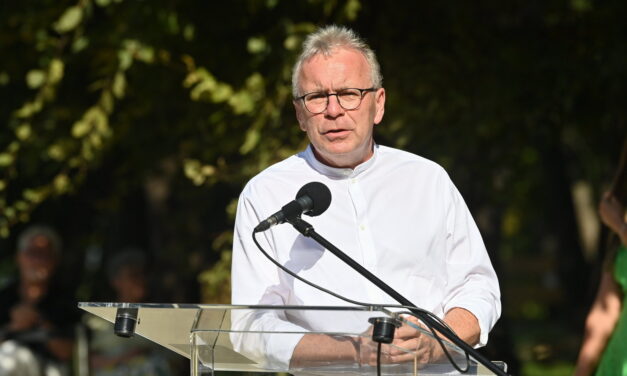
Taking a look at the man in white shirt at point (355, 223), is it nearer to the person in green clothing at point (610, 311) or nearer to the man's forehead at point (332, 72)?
the man's forehead at point (332, 72)

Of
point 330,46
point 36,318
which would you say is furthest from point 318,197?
point 36,318

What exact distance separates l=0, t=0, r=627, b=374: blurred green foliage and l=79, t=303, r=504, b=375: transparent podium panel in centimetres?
368

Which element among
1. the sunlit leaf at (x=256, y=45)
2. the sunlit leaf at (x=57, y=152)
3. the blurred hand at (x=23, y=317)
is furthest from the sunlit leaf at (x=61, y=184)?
the sunlit leaf at (x=256, y=45)

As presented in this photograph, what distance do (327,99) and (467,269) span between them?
69 centimetres

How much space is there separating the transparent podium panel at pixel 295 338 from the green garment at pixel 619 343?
1.78m

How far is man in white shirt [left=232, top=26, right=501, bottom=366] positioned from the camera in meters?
3.40

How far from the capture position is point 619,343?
4496 mm

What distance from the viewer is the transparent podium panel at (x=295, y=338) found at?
8.88 feet

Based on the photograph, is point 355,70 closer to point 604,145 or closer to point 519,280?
point 604,145

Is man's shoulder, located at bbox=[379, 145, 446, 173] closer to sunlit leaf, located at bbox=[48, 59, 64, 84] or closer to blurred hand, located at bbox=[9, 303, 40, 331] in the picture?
sunlit leaf, located at bbox=[48, 59, 64, 84]

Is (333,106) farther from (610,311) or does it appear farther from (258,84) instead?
(258,84)

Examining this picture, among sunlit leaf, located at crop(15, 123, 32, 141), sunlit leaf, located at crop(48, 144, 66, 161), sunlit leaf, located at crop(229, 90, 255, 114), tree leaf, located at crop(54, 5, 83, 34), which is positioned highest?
tree leaf, located at crop(54, 5, 83, 34)

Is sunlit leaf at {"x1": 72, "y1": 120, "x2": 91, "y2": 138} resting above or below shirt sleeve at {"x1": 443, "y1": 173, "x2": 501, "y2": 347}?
above

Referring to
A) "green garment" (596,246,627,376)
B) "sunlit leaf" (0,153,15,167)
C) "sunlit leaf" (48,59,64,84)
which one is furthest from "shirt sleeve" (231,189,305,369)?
"sunlit leaf" (0,153,15,167)
